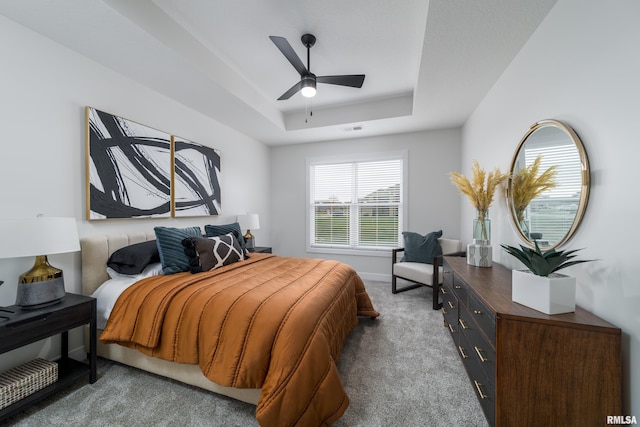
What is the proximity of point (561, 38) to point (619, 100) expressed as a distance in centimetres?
68

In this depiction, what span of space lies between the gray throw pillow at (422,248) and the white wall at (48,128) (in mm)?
3390

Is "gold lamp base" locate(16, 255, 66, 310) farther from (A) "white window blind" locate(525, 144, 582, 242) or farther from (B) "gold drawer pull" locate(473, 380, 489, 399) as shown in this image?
(A) "white window blind" locate(525, 144, 582, 242)

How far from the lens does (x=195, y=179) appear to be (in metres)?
3.21

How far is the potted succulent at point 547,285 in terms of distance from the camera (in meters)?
1.18

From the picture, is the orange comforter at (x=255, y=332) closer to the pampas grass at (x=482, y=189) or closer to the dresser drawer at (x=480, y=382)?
the dresser drawer at (x=480, y=382)

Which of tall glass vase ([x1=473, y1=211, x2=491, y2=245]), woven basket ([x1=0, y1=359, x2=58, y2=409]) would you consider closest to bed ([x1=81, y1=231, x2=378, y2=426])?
woven basket ([x1=0, y1=359, x2=58, y2=409])

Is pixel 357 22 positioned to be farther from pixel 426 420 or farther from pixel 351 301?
pixel 426 420

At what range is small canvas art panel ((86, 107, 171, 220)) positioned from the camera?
2.18 metres

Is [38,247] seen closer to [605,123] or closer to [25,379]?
[25,379]

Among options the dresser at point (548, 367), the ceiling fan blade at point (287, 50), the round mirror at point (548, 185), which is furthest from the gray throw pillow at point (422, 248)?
the ceiling fan blade at point (287, 50)

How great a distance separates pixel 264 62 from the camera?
2.68 meters

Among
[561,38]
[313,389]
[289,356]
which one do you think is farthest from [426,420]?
[561,38]

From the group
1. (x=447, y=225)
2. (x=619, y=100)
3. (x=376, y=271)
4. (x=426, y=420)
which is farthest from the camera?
(x=376, y=271)

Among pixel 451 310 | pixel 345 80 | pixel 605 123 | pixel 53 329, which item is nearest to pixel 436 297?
pixel 451 310
